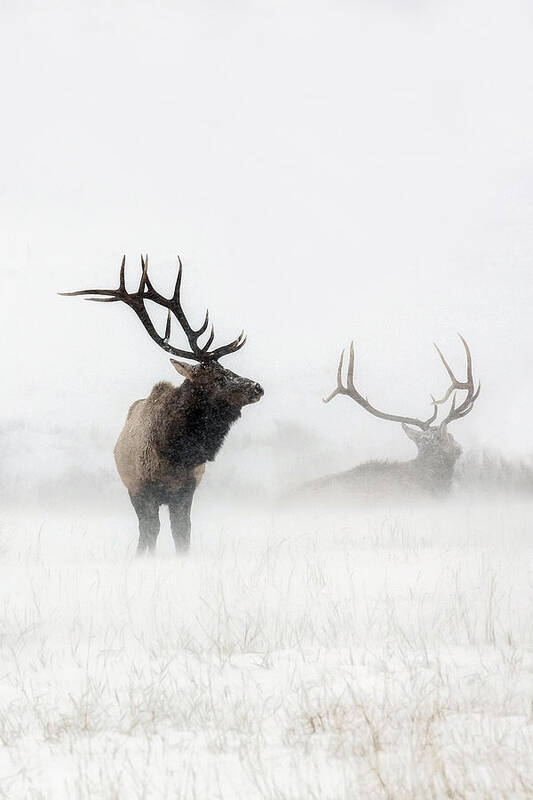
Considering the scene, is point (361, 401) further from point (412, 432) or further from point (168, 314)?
point (168, 314)

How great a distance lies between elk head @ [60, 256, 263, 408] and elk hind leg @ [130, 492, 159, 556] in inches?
41.6

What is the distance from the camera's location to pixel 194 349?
6.54m

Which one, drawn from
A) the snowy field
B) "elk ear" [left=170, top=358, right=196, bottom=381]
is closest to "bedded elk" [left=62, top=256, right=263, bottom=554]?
"elk ear" [left=170, top=358, right=196, bottom=381]

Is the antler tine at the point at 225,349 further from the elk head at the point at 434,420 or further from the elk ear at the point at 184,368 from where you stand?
the elk head at the point at 434,420

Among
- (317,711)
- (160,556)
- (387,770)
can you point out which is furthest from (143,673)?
(160,556)

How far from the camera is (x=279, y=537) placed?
22.9 feet

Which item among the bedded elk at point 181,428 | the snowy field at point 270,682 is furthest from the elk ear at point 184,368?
the snowy field at point 270,682

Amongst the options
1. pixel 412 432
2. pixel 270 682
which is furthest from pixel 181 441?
pixel 412 432

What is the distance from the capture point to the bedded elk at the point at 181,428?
6.39 meters

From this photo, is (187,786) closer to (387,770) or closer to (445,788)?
(387,770)

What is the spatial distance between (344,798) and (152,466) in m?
4.95

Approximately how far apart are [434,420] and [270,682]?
8.17 meters

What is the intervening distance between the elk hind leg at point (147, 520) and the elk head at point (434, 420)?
13.1ft

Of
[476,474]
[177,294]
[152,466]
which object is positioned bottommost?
[476,474]
